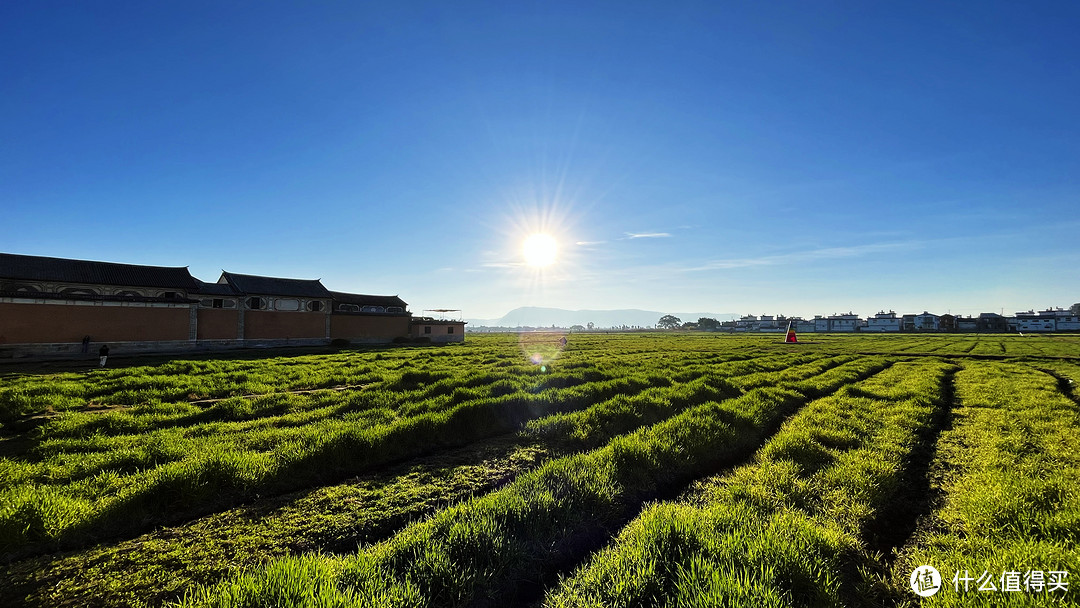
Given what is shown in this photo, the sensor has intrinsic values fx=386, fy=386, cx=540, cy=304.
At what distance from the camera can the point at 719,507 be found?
16.0ft

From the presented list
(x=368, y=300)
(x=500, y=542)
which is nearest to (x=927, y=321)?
(x=368, y=300)

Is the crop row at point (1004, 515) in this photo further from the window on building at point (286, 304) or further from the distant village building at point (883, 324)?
the distant village building at point (883, 324)

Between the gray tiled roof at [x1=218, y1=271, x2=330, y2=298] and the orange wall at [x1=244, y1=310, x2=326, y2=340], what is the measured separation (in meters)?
2.64

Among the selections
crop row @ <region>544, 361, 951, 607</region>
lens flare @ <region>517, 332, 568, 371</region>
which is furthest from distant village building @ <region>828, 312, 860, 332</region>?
crop row @ <region>544, 361, 951, 607</region>

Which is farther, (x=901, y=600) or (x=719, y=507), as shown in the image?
(x=719, y=507)

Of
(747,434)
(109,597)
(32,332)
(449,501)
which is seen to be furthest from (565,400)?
(32,332)

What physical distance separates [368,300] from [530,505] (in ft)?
183

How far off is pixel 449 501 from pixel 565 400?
20.7 feet

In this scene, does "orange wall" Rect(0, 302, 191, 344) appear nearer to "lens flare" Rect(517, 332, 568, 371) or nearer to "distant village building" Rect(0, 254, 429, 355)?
"distant village building" Rect(0, 254, 429, 355)

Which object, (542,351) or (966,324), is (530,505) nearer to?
(542,351)

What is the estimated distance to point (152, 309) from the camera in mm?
31891

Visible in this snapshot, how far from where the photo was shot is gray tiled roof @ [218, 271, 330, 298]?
138 ft

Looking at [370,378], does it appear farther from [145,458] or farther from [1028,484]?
[1028,484]

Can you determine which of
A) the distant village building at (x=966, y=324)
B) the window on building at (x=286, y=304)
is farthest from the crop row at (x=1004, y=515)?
the distant village building at (x=966, y=324)
